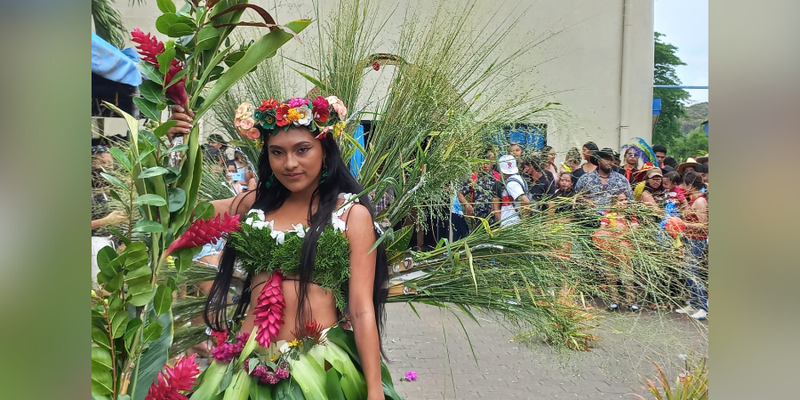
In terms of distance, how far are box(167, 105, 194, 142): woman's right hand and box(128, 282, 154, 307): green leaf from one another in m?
0.26

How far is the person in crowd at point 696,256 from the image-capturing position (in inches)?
97.4

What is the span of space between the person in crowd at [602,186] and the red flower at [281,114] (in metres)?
1.21

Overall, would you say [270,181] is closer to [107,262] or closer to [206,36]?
[206,36]

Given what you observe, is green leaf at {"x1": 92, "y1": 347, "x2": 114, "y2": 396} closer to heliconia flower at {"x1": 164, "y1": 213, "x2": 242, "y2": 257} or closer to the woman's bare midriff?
heliconia flower at {"x1": 164, "y1": 213, "x2": 242, "y2": 257}

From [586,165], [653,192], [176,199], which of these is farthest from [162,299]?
[653,192]

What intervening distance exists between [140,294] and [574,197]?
208cm

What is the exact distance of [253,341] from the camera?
2189 mm

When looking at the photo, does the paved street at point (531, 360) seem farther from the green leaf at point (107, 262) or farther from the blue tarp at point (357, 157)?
the green leaf at point (107, 262)

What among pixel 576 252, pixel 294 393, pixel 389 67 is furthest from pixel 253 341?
pixel 389 67

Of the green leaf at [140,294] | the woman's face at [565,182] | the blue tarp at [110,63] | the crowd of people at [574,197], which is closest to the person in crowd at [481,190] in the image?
the crowd of people at [574,197]

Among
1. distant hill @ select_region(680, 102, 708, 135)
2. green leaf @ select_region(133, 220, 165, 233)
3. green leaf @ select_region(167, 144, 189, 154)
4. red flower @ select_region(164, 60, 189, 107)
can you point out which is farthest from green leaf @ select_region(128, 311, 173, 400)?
distant hill @ select_region(680, 102, 708, 135)

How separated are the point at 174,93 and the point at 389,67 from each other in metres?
2.33

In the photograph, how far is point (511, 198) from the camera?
285cm
